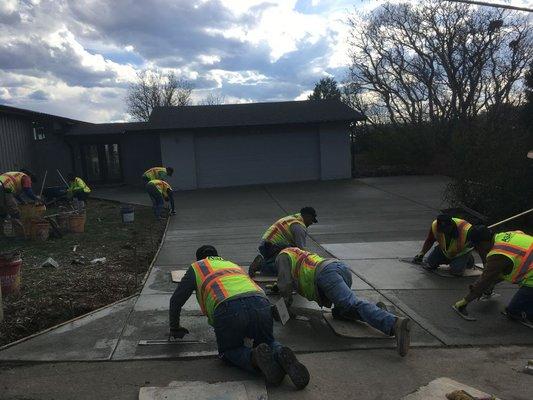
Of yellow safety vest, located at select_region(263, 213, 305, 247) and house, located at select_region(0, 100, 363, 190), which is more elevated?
house, located at select_region(0, 100, 363, 190)

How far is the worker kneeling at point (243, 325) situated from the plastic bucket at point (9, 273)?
3022 mm

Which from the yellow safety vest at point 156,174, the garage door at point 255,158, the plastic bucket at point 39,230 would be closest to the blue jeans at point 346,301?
the plastic bucket at point 39,230

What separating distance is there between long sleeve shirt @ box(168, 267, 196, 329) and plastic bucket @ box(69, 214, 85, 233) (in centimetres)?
728

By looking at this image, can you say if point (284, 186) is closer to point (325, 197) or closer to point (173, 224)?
point (325, 197)

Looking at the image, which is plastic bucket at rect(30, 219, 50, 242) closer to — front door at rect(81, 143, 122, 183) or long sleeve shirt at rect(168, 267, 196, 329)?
long sleeve shirt at rect(168, 267, 196, 329)

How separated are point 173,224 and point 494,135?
8.31m

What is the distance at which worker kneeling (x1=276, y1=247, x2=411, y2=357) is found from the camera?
4590 millimetres

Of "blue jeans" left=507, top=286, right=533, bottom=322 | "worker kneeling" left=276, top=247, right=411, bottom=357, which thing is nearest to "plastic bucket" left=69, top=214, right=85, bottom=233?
"worker kneeling" left=276, top=247, right=411, bottom=357

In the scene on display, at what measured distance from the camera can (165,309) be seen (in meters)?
5.82

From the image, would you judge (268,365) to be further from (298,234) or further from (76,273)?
(76,273)

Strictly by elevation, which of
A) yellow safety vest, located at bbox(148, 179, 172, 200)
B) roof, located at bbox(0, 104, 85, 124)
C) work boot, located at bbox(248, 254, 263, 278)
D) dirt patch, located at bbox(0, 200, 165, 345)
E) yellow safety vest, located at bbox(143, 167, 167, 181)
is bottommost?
dirt patch, located at bbox(0, 200, 165, 345)

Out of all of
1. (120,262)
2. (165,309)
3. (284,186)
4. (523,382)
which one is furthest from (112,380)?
(284,186)

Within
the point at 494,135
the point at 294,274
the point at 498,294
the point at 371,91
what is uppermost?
the point at 371,91

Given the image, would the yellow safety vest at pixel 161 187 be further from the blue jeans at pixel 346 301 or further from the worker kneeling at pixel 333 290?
the blue jeans at pixel 346 301
